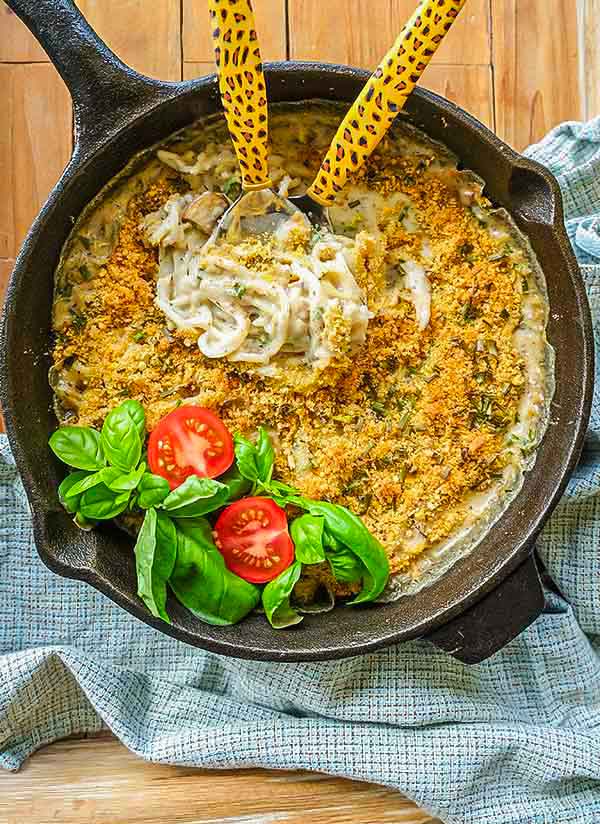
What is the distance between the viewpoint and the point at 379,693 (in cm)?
202

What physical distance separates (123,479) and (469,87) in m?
1.23

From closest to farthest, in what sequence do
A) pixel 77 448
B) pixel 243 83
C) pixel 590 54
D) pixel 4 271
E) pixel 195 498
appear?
pixel 243 83, pixel 195 498, pixel 77 448, pixel 4 271, pixel 590 54

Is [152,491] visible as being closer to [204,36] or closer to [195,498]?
[195,498]

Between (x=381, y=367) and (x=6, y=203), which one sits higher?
(x=6, y=203)

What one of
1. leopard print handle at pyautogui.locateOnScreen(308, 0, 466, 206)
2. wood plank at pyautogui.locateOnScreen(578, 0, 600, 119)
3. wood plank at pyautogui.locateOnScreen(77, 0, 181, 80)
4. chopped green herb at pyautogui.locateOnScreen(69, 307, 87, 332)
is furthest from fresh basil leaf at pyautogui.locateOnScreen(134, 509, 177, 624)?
wood plank at pyautogui.locateOnScreen(578, 0, 600, 119)

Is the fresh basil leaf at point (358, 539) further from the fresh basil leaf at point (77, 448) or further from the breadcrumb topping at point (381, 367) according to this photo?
the fresh basil leaf at point (77, 448)

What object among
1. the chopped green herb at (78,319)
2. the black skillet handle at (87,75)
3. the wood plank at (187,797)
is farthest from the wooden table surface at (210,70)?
the black skillet handle at (87,75)

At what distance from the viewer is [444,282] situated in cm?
201

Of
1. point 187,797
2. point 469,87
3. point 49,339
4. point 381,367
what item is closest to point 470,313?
point 381,367

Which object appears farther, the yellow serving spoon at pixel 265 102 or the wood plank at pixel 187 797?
the wood plank at pixel 187 797

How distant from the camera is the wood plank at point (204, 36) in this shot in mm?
2240

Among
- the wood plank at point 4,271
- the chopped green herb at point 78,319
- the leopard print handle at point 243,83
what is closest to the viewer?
the leopard print handle at point 243,83

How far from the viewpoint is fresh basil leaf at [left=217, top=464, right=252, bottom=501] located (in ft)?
6.13

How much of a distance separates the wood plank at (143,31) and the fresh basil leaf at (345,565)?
115 cm
